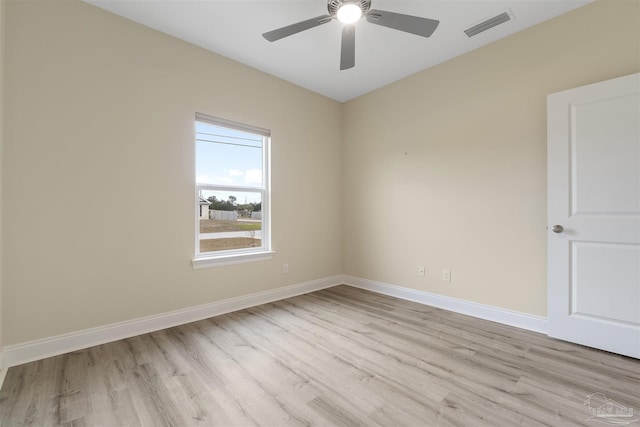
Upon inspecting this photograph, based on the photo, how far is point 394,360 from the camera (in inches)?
82.5

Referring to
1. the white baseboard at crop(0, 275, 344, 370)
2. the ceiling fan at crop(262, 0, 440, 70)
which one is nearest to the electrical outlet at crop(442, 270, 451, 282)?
the white baseboard at crop(0, 275, 344, 370)

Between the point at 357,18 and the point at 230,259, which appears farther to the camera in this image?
the point at 230,259

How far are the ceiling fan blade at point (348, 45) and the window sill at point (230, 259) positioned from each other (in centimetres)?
221

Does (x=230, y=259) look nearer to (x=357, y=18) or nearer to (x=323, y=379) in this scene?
(x=323, y=379)

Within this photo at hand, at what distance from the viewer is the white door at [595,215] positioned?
2088mm

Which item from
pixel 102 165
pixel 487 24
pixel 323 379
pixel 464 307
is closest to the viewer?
pixel 323 379

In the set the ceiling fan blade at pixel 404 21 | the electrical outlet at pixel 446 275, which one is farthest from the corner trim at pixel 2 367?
the electrical outlet at pixel 446 275

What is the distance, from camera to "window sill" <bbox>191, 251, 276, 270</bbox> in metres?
2.91

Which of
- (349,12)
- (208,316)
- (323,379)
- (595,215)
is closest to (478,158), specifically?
(595,215)

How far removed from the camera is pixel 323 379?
1.86 m

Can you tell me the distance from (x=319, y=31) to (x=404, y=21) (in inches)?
38.4

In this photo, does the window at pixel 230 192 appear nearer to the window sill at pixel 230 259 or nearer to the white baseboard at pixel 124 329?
the window sill at pixel 230 259

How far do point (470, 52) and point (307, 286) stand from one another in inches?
132

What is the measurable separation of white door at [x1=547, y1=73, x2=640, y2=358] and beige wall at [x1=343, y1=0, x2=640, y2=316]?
0.16 m
